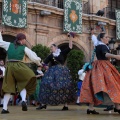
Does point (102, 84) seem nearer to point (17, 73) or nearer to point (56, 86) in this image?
point (17, 73)

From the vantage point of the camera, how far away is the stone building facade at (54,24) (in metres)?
14.5

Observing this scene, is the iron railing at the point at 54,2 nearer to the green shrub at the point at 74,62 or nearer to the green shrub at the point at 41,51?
the green shrub at the point at 41,51

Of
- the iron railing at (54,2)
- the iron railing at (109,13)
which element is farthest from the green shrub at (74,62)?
the iron railing at (109,13)

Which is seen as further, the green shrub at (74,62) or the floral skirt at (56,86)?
the green shrub at (74,62)

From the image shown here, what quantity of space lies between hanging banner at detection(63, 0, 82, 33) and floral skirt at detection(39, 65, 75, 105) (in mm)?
8320

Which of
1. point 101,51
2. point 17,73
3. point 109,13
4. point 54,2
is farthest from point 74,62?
point 17,73

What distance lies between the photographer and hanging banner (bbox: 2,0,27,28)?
522 inches

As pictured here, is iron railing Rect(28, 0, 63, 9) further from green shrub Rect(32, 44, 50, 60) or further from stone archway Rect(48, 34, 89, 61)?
green shrub Rect(32, 44, 50, 60)

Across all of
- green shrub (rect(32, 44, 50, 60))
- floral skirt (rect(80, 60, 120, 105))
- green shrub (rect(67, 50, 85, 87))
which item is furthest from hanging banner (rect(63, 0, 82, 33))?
floral skirt (rect(80, 60, 120, 105))

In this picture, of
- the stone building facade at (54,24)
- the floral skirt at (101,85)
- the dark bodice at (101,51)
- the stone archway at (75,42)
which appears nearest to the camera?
the floral skirt at (101,85)

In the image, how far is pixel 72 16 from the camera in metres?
15.9

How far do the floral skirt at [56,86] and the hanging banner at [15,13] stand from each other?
21.1ft

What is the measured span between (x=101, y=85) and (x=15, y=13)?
8.92m

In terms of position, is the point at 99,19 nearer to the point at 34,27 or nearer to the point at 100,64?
the point at 34,27
